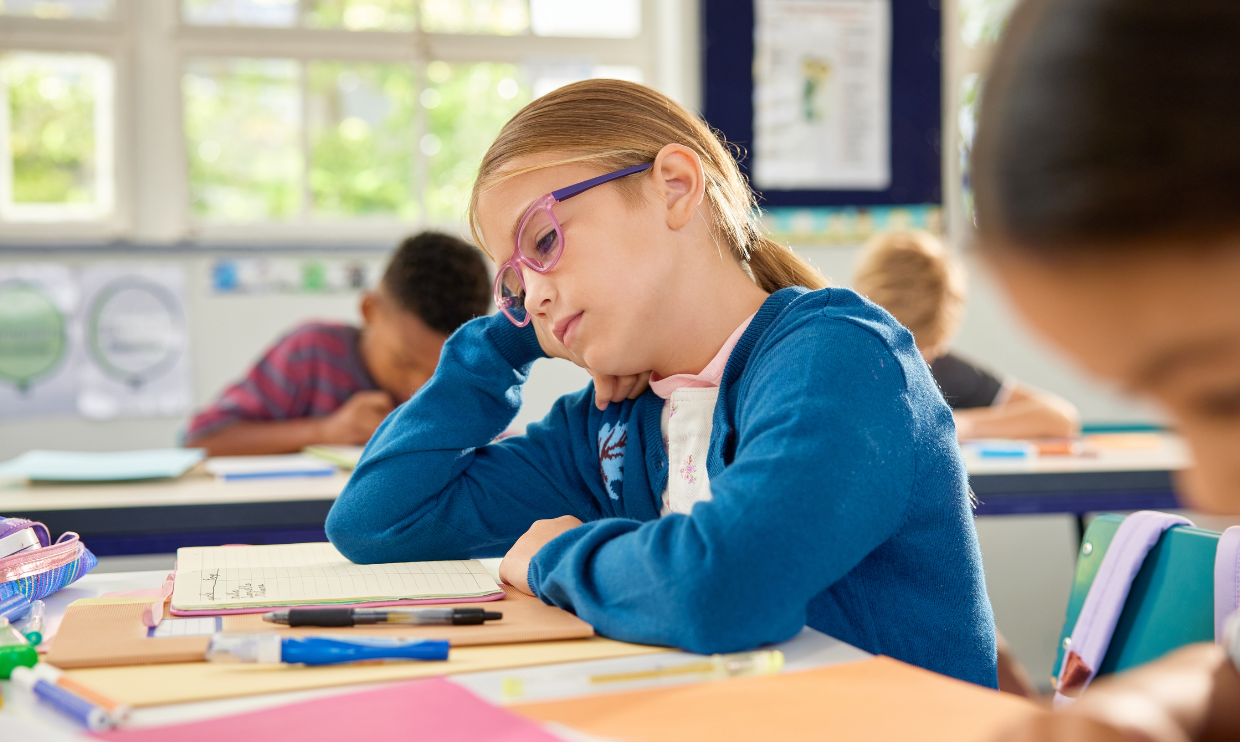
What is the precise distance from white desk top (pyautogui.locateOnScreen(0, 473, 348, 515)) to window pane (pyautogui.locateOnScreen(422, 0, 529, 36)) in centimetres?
189

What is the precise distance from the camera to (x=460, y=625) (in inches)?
31.9

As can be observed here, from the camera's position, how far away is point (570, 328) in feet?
3.46

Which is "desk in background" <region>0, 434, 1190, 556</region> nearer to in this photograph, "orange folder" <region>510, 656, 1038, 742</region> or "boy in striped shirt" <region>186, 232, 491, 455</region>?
"boy in striped shirt" <region>186, 232, 491, 455</region>

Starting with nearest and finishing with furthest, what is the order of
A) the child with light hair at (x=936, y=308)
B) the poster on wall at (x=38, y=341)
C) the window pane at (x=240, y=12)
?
the child with light hair at (x=936, y=308), the poster on wall at (x=38, y=341), the window pane at (x=240, y=12)

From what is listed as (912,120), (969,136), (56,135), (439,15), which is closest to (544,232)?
(969,136)

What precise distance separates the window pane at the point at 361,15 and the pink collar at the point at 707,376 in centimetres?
264

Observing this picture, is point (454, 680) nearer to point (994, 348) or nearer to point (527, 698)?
point (527, 698)

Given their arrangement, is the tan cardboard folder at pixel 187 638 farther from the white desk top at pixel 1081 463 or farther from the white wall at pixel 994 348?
the white wall at pixel 994 348

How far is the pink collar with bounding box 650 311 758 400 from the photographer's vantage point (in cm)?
106

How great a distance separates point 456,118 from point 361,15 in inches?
17.0

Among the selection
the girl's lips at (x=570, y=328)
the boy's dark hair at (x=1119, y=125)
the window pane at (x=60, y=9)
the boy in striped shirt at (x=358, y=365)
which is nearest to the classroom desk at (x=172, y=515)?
the boy in striped shirt at (x=358, y=365)

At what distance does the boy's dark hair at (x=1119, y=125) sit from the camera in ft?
1.05

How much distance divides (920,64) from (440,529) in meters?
3.01

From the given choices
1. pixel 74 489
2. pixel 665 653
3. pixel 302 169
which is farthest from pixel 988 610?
pixel 302 169
